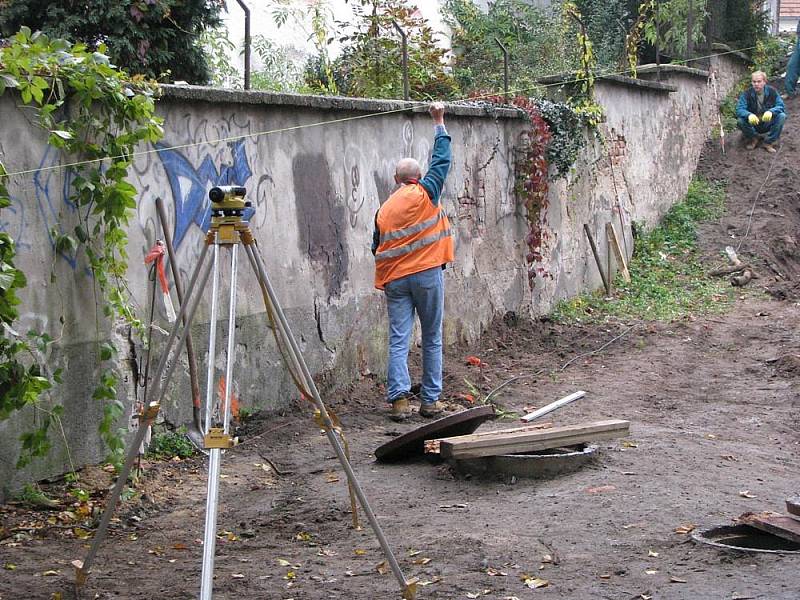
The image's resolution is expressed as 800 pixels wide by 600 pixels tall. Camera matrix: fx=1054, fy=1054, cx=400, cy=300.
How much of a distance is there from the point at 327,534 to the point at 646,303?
27.0 feet

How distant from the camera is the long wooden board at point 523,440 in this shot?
21.1 feet

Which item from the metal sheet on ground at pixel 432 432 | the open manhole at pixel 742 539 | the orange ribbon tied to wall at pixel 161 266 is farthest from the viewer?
the orange ribbon tied to wall at pixel 161 266

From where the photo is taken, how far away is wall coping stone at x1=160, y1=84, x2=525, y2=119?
23.8ft

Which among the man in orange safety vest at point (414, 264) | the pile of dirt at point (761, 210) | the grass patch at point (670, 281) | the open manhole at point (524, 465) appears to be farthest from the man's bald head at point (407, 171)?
the pile of dirt at point (761, 210)

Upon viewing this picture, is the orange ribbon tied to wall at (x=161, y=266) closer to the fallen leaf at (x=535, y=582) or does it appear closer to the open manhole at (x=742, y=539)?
the fallen leaf at (x=535, y=582)

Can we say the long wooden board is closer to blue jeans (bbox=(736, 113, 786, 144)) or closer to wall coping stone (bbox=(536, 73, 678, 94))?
Answer: wall coping stone (bbox=(536, 73, 678, 94))

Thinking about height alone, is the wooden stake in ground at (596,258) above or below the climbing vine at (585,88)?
below

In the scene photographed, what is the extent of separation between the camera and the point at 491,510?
600cm

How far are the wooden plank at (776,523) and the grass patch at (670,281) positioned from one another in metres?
7.01

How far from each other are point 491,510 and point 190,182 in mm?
3136

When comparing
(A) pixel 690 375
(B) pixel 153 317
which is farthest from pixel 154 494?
(A) pixel 690 375

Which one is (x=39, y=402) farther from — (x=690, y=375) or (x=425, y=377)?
(x=690, y=375)

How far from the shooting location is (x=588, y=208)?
13508 millimetres

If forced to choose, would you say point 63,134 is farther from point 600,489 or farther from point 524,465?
point 600,489
